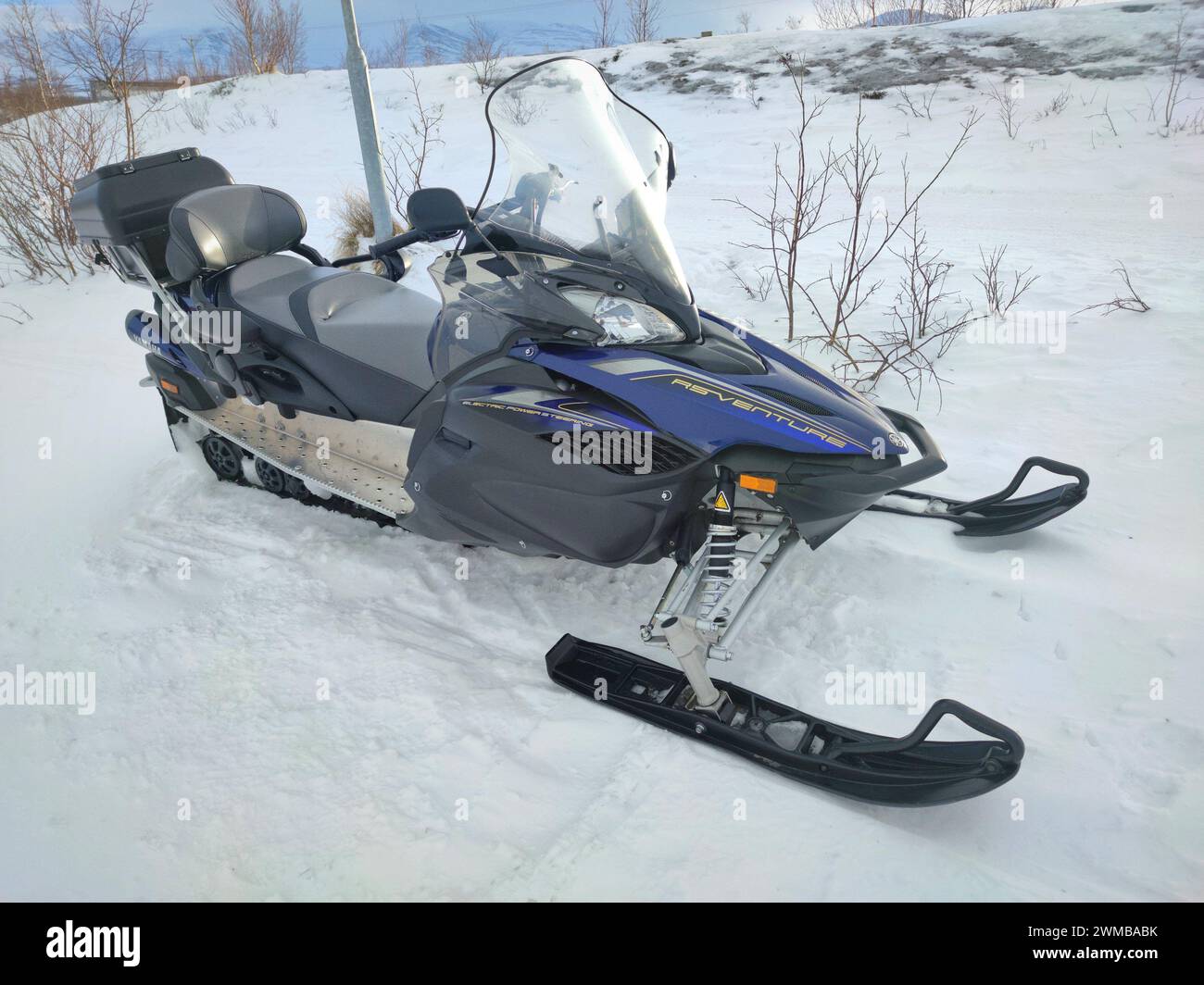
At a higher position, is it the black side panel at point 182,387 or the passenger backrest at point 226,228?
the passenger backrest at point 226,228

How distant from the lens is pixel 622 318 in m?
2.12

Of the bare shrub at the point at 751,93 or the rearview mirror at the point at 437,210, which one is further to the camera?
the bare shrub at the point at 751,93

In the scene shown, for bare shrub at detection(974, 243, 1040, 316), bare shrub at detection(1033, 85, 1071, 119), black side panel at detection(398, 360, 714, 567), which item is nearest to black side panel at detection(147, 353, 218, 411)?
black side panel at detection(398, 360, 714, 567)

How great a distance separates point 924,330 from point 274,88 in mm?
14470

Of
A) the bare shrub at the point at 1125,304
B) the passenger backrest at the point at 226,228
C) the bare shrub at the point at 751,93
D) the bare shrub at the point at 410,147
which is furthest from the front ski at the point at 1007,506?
the bare shrub at the point at 751,93

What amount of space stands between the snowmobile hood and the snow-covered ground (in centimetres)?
76

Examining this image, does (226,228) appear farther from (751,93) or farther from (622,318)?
(751,93)

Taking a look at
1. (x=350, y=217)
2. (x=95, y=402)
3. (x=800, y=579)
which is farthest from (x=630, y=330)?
(x=350, y=217)

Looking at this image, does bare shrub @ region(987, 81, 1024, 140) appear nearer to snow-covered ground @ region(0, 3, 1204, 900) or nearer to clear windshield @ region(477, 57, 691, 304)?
snow-covered ground @ region(0, 3, 1204, 900)

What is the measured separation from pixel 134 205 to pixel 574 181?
6.89ft

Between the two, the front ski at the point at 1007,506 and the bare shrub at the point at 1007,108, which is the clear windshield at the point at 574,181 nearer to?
the front ski at the point at 1007,506

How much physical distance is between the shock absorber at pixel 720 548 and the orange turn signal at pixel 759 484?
46 millimetres

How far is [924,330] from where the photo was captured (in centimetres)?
427

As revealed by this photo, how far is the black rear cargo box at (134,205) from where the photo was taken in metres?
3.15
